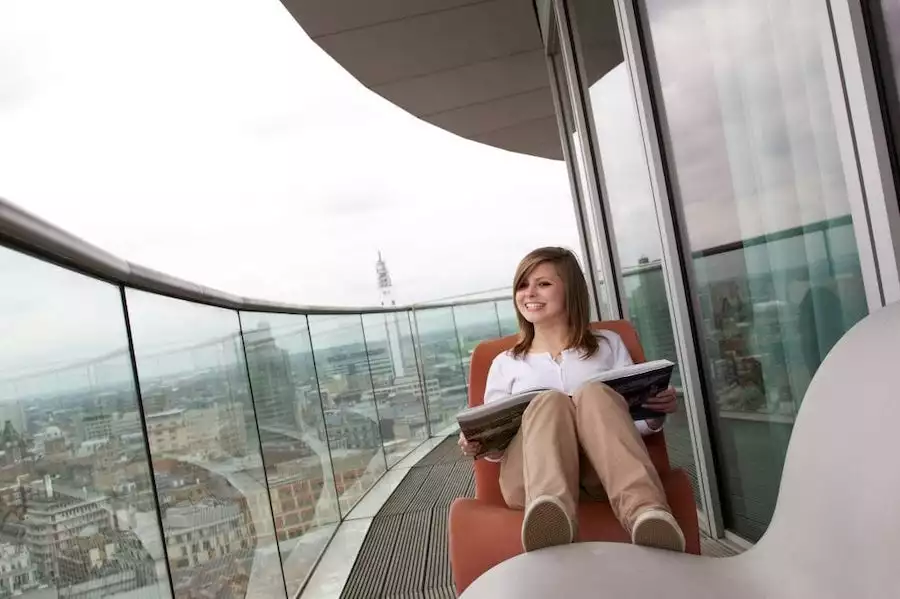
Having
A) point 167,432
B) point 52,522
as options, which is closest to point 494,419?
point 167,432

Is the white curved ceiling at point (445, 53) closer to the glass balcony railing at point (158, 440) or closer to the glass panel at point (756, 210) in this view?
the glass balcony railing at point (158, 440)

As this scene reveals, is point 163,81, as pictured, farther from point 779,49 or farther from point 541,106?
point 779,49

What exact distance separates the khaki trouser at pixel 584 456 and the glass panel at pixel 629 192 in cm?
97

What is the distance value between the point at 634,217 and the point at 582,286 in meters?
0.78

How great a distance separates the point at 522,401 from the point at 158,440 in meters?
0.83

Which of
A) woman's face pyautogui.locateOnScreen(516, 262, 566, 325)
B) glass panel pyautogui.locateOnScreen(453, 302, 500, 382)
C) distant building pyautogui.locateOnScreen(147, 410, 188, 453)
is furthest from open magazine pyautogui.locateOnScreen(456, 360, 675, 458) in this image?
glass panel pyautogui.locateOnScreen(453, 302, 500, 382)

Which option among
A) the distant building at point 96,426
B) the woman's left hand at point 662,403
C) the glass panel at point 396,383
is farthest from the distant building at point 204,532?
the glass panel at point 396,383

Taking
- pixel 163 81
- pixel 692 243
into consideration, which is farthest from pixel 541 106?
pixel 163 81

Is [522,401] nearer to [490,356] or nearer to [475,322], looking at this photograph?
[490,356]

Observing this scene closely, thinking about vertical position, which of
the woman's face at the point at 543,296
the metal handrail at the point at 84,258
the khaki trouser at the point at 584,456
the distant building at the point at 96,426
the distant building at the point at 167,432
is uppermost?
the metal handrail at the point at 84,258

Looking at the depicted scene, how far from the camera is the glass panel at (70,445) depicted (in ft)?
3.36

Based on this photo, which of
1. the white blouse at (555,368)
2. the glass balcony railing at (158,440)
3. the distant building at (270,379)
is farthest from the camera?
the distant building at (270,379)

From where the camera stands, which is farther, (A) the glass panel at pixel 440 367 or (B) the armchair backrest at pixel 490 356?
(A) the glass panel at pixel 440 367

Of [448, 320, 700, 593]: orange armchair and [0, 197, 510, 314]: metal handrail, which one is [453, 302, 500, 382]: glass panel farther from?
[448, 320, 700, 593]: orange armchair
